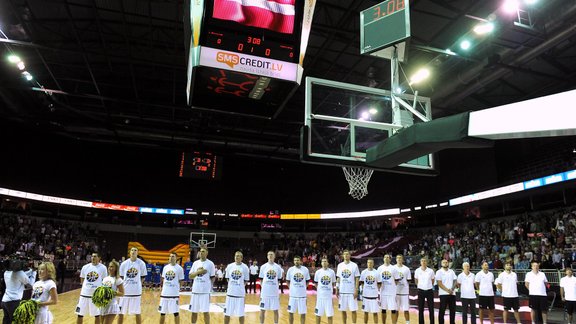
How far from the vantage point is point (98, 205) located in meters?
29.5

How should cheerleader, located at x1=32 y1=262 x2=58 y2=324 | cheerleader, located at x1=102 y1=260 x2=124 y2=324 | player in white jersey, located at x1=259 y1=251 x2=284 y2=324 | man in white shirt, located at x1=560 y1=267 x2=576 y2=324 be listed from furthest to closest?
man in white shirt, located at x1=560 y1=267 x2=576 y2=324
player in white jersey, located at x1=259 y1=251 x2=284 y2=324
cheerleader, located at x1=102 y1=260 x2=124 y2=324
cheerleader, located at x1=32 y1=262 x2=58 y2=324

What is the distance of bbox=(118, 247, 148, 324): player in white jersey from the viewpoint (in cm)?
853

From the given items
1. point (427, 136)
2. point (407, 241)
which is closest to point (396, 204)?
point (407, 241)

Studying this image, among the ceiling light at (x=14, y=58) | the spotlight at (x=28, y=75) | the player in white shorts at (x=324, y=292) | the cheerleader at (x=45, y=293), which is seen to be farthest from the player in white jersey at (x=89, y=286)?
the spotlight at (x=28, y=75)

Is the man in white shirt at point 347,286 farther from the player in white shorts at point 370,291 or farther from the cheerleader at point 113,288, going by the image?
the cheerleader at point 113,288

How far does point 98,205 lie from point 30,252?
680 centimetres

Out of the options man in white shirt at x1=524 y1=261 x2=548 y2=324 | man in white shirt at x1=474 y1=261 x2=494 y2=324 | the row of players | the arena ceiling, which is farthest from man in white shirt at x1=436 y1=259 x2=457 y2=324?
the arena ceiling

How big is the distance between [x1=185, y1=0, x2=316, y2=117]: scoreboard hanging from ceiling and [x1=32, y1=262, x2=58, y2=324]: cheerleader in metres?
3.29

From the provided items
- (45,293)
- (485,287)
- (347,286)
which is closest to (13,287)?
(45,293)

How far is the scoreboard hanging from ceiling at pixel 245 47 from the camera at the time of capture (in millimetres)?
5930

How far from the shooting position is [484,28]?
1273 cm

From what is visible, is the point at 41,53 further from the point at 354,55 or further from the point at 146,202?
the point at 146,202

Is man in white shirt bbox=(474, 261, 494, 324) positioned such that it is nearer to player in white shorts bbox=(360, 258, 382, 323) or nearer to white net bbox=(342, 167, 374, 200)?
player in white shorts bbox=(360, 258, 382, 323)

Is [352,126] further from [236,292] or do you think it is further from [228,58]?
[236,292]
